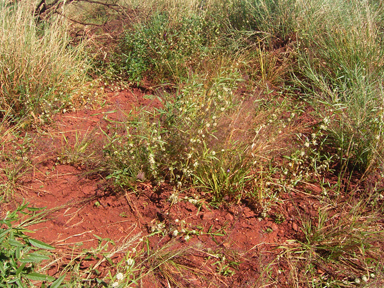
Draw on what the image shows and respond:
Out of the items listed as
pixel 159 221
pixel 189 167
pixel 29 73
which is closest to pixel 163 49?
pixel 29 73

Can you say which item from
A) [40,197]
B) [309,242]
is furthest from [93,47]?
[309,242]

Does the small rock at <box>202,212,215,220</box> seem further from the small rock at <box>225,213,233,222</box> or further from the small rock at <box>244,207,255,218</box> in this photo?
the small rock at <box>244,207,255,218</box>

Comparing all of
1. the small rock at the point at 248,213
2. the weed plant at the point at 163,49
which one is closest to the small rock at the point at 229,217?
the small rock at the point at 248,213

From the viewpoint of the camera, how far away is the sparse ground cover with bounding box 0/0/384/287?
2.23 m

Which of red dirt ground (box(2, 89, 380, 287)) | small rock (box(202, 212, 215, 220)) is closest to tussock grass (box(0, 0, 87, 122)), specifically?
red dirt ground (box(2, 89, 380, 287))

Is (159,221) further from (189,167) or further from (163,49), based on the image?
(163,49)

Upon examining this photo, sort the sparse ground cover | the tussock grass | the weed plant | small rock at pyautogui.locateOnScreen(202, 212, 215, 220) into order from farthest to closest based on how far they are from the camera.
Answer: the weed plant, the tussock grass, small rock at pyautogui.locateOnScreen(202, 212, 215, 220), the sparse ground cover

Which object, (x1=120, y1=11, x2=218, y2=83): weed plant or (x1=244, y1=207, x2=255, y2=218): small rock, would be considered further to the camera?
(x1=120, y1=11, x2=218, y2=83): weed plant

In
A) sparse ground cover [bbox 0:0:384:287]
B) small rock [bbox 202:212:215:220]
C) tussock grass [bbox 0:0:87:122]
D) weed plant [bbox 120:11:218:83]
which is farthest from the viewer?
weed plant [bbox 120:11:218:83]

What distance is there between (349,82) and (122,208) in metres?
2.48

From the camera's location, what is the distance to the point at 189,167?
2746 millimetres

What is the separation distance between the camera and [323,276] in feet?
7.33

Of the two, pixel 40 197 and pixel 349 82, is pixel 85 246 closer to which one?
pixel 40 197

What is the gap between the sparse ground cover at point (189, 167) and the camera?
223 cm
